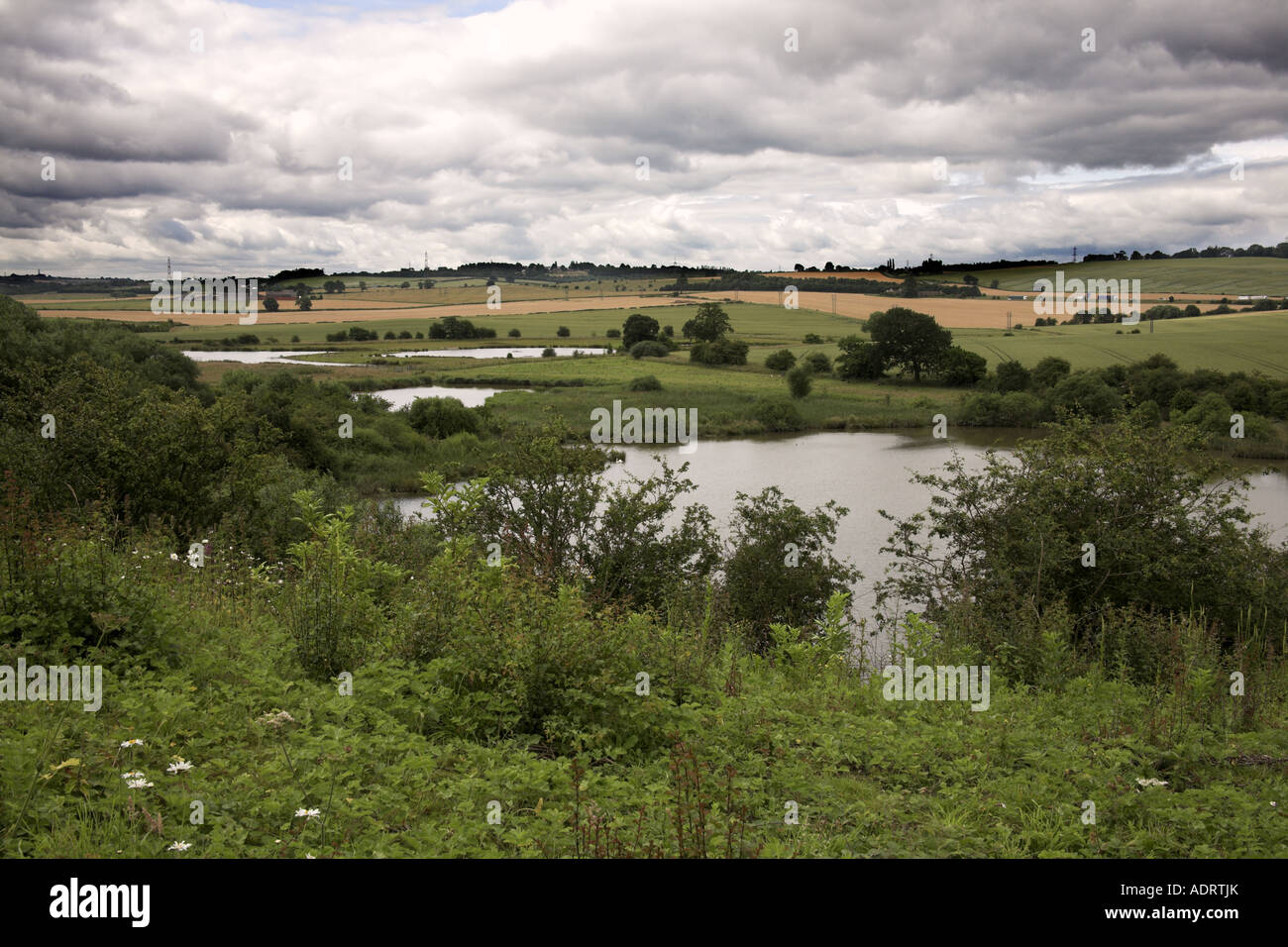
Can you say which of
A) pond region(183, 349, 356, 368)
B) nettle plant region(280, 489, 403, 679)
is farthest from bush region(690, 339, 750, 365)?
nettle plant region(280, 489, 403, 679)

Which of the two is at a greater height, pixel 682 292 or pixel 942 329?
pixel 682 292

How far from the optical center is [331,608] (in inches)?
262

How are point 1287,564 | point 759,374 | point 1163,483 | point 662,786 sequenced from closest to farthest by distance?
point 662,786
point 1163,483
point 1287,564
point 759,374

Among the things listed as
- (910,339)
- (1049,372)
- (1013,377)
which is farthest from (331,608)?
Answer: (910,339)

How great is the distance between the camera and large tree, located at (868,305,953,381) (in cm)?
7719

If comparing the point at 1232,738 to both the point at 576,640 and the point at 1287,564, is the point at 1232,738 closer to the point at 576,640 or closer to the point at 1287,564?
the point at 576,640

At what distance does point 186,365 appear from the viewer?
5478 centimetres

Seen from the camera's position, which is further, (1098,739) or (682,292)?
(682,292)

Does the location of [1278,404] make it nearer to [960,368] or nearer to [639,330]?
[960,368]

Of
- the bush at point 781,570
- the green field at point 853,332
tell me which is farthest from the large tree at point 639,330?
the bush at point 781,570

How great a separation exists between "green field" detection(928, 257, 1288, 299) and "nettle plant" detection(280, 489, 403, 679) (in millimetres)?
70573

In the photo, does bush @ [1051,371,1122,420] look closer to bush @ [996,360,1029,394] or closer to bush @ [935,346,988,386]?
bush @ [996,360,1029,394]
